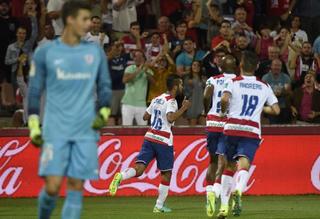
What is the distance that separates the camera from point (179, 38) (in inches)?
870

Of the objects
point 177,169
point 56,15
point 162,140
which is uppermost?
point 56,15

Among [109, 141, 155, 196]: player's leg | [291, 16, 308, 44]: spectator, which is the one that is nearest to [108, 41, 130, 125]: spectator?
[291, 16, 308, 44]: spectator

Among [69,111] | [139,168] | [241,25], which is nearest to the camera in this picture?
[69,111]

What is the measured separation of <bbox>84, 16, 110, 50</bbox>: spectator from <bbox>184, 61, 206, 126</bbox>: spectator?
2.08m

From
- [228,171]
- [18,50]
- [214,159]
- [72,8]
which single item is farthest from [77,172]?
[18,50]

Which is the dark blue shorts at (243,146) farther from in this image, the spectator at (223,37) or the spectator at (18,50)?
the spectator at (18,50)

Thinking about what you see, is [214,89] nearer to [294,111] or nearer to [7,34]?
[294,111]

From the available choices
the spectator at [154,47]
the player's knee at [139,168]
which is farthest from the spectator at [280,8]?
the player's knee at [139,168]

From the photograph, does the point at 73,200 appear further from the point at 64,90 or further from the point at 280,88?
the point at 280,88

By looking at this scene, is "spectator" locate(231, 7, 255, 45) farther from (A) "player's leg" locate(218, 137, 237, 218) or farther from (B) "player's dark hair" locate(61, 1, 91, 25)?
(B) "player's dark hair" locate(61, 1, 91, 25)

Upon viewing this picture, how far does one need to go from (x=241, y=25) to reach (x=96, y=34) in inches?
133

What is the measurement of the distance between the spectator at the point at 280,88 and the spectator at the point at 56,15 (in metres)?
4.70

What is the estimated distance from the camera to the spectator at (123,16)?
22.4 metres

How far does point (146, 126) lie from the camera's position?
1959 centimetres
